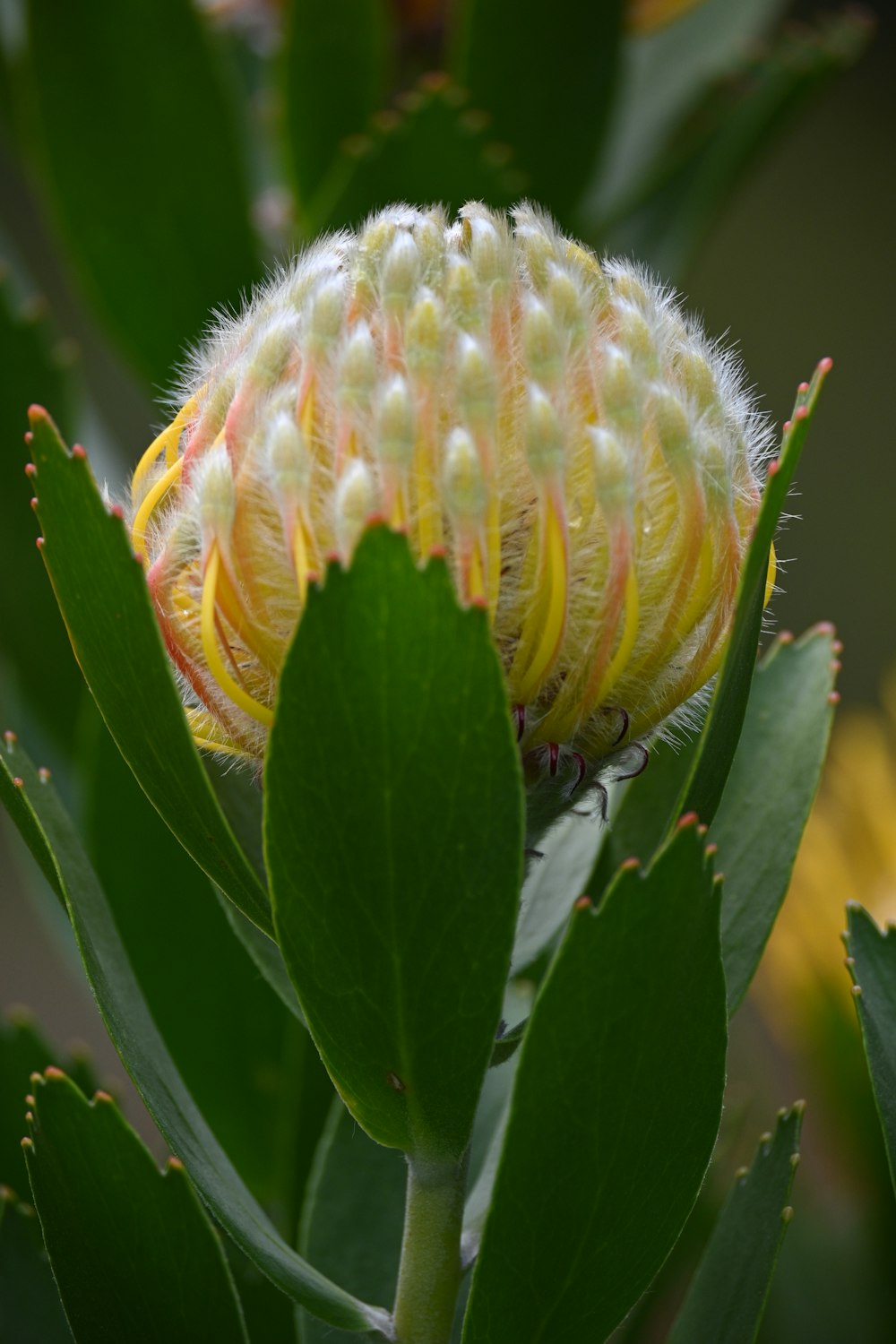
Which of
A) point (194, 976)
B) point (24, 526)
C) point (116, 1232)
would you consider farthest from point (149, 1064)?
point (24, 526)

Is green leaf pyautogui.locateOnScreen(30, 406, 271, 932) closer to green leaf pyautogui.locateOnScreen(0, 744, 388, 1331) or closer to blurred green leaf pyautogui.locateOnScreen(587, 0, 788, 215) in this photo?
green leaf pyautogui.locateOnScreen(0, 744, 388, 1331)

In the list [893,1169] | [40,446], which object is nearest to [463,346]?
[40,446]

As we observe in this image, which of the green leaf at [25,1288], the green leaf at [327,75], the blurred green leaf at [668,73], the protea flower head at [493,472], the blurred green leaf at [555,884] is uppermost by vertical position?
the blurred green leaf at [668,73]

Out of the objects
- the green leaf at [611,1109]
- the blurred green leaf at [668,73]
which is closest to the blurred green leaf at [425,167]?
the blurred green leaf at [668,73]

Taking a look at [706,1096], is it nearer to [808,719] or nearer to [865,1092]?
[808,719]

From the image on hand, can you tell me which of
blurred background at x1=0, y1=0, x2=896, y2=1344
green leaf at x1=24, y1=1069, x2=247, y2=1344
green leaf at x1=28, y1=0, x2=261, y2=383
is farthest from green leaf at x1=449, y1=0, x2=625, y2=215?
green leaf at x1=24, y1=1069, x2=247, y2=1344

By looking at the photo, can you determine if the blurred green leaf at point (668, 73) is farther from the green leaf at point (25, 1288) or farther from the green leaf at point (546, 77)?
the green leaf at point (25, 1288)
